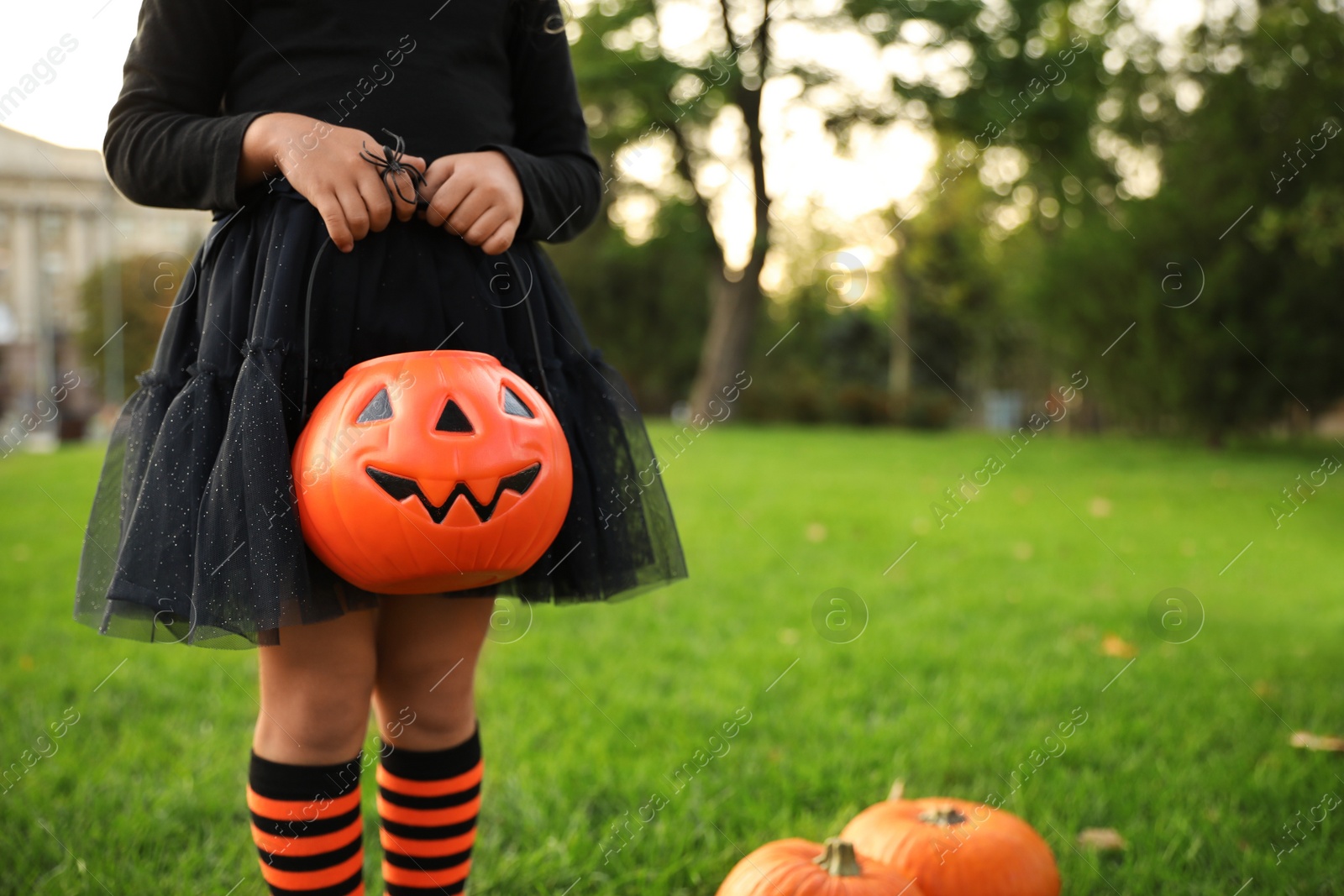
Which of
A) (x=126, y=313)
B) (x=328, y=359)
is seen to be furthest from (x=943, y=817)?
(x=126, y=313)

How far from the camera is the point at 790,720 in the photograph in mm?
2711

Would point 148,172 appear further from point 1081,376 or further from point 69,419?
point 69,419

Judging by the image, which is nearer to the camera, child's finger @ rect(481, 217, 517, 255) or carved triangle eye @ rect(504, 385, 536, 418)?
carved triangle eye @ rect(504, 385, 536, 418)

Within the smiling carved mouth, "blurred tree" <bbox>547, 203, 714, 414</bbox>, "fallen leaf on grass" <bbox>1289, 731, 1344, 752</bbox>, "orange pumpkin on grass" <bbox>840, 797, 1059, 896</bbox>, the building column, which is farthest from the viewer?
"blurred tree" <bbox>547, 203, 714, 414</bbox>

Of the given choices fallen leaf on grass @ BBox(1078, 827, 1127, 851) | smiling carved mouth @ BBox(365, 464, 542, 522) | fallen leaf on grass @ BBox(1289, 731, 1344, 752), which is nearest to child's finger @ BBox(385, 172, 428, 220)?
smiling carved mouth @ BBox(365, 464, 542, 522)

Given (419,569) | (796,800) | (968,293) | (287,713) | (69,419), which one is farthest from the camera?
(968,293)

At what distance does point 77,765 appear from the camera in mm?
2277

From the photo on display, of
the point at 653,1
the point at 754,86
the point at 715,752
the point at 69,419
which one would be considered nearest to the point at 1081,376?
the point at 754,86

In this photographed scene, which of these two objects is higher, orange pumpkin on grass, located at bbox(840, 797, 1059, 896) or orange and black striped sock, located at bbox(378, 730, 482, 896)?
orange and black striped sock, located at bbox(378, 730, 482, 896)

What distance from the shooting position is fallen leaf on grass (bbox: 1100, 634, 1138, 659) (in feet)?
11.2

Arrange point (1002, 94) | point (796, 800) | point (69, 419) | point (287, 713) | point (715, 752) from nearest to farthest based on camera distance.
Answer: point (287, 713)
point (796, 800)
point (715, 752)
point (1002, 94)
point (69, 419)

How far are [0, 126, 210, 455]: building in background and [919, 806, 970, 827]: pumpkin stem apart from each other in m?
12.9

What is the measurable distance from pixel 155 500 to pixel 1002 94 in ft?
51.7

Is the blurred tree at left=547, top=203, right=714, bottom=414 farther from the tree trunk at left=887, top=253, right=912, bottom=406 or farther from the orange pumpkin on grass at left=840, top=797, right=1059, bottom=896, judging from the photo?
the orange pumpkin on grass at left=840, top=797, right=1059, bottom=896
